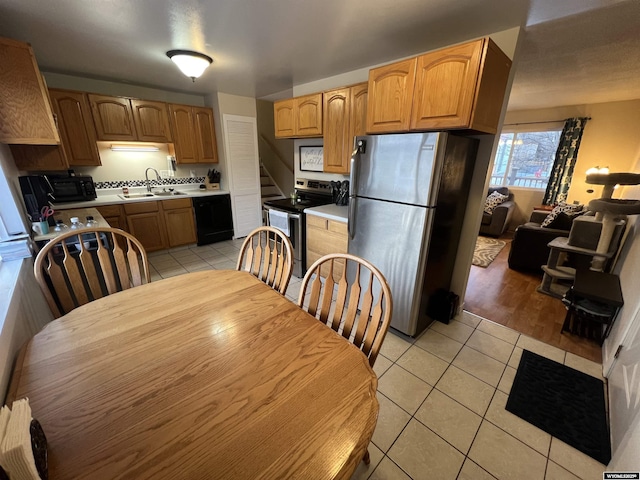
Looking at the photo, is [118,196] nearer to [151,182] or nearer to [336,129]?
[151,182]

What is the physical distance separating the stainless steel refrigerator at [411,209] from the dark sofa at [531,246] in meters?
1.73

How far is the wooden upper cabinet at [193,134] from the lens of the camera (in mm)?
3764

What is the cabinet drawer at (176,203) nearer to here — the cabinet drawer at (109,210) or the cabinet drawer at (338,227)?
the cabinet drawer at (109,210)

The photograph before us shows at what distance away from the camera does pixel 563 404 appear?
1580 mm

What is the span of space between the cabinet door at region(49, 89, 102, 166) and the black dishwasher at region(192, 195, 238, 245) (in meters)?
1.30

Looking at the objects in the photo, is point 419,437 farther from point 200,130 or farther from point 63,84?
point 63,84

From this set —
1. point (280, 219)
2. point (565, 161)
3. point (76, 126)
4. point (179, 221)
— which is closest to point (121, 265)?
point (280, 219)

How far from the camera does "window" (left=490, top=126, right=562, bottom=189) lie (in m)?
5.11

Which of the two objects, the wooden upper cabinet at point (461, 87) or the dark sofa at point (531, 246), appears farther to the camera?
the dark sofa at point (531, 246)

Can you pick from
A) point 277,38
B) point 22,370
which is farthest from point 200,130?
point 22,370

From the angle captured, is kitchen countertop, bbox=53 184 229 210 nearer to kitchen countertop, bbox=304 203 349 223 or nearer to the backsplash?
the backsplash

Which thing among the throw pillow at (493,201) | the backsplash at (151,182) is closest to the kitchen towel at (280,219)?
the backsplash at (151,182)

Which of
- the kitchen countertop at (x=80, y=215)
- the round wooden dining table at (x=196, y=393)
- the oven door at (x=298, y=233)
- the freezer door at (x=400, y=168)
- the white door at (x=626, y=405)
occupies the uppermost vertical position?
Answer: the freezer door at (x=400, y=168)

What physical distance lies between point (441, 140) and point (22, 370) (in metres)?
2.14
